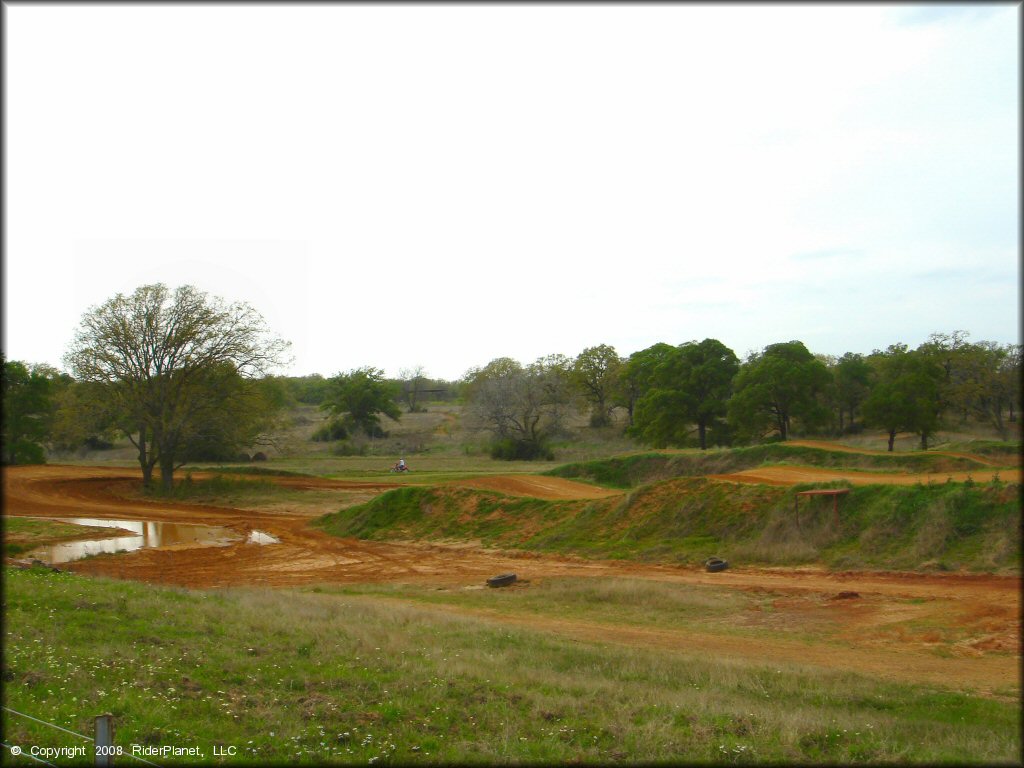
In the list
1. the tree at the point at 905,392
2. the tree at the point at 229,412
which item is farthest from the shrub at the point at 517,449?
the tree at the point at 905,392

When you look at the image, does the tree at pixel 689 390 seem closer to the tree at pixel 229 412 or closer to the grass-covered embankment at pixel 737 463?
the grass-covered embankment at pixel 737 463

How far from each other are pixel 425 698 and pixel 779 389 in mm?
35174

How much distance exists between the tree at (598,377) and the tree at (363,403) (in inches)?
1052

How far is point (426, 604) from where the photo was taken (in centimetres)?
1895

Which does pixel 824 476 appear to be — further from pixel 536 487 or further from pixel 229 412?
pixel 229 412

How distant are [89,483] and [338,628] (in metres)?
40.0

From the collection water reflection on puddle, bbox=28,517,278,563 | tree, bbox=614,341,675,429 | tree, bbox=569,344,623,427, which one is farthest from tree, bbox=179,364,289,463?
tree, bbox=569,344,623,427

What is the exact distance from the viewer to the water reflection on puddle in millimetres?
26812

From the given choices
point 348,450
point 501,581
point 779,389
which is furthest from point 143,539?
point 348,450

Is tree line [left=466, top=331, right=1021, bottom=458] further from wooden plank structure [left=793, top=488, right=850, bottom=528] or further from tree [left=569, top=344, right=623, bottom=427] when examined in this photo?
wooden plank structure [left=793, top=488, right=850, bottom=528]

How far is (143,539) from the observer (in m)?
31.4

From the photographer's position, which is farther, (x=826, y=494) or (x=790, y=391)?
(x=790, y=391)

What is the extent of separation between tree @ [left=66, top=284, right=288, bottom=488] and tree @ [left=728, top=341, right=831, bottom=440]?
85.1 ft

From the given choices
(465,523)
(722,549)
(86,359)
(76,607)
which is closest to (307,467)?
(86,359)
